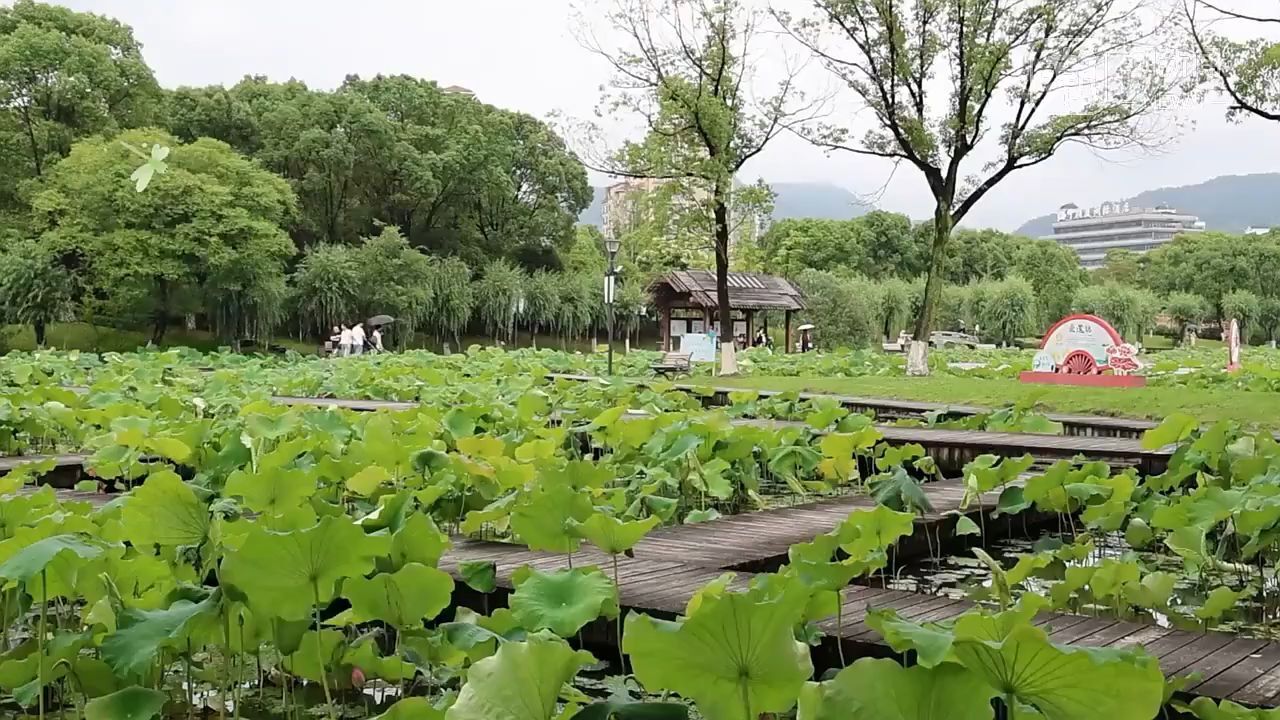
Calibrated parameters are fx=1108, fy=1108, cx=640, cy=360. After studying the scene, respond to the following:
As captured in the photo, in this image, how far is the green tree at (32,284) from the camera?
2372cm

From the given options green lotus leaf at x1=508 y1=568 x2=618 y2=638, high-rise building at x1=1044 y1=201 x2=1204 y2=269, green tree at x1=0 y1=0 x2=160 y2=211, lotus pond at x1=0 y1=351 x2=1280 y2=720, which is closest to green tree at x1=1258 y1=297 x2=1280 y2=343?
green tree at x1=0 y1=0 x2=160 y2=211

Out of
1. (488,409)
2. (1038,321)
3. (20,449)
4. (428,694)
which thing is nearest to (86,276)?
(20,449)

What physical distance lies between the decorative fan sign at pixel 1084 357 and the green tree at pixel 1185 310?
122 ft

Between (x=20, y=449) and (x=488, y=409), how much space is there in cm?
277

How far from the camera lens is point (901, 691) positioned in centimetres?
123

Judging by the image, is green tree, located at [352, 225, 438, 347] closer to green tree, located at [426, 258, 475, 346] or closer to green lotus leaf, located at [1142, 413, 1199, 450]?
green tree, located at [426, 258, 475, 346]

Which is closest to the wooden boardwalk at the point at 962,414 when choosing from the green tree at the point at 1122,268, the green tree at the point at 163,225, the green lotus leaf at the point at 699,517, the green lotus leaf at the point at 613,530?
the green lotus leaf at the point at 699,517

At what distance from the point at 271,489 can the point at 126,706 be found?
0.92m

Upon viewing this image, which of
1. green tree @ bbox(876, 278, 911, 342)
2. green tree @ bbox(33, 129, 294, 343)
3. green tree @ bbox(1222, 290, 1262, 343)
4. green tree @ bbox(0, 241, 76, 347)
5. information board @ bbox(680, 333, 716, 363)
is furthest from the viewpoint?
green tree @ bbox(1222, 290, 1262, 343)

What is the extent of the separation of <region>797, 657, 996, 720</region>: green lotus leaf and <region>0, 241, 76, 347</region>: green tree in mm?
26061

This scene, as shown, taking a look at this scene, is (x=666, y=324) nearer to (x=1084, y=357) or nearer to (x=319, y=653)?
(x=1084, y=357)

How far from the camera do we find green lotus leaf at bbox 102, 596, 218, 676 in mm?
1790

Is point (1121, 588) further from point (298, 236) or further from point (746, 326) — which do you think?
point (298, 236)

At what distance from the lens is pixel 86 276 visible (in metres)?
24.9
